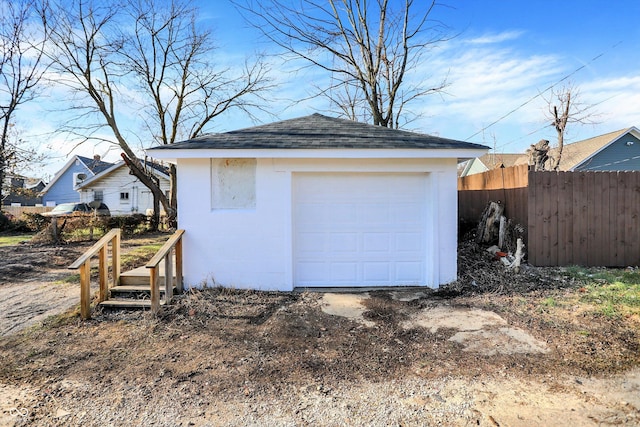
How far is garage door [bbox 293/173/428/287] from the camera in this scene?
5.98 m

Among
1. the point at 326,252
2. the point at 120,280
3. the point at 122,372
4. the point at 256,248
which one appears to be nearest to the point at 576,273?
the point at 326,252

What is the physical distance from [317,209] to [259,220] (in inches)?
40.3

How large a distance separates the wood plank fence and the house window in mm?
5366

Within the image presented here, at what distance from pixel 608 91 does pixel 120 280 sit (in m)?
19.1

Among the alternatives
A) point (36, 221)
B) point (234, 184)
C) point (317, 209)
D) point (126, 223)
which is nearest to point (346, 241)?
point (317, 209)

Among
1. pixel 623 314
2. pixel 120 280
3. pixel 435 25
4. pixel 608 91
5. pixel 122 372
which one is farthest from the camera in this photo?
pixel 608 91

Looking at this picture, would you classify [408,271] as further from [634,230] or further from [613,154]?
[613,154]

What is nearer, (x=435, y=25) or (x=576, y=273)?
(x=576, y=273)

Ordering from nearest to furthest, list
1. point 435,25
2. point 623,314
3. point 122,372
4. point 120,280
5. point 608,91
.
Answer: point 122,372 → point 623,314 → point 120,280 → point 435,25 → point 608,91

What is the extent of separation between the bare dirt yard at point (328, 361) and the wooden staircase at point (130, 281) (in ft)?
0.85

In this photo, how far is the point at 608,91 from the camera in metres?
14.5

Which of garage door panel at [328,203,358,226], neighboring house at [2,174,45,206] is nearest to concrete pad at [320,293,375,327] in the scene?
garage door panel at [328,203,358,226]

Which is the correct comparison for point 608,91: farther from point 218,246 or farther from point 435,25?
point 218,246

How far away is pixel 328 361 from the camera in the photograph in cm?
340
